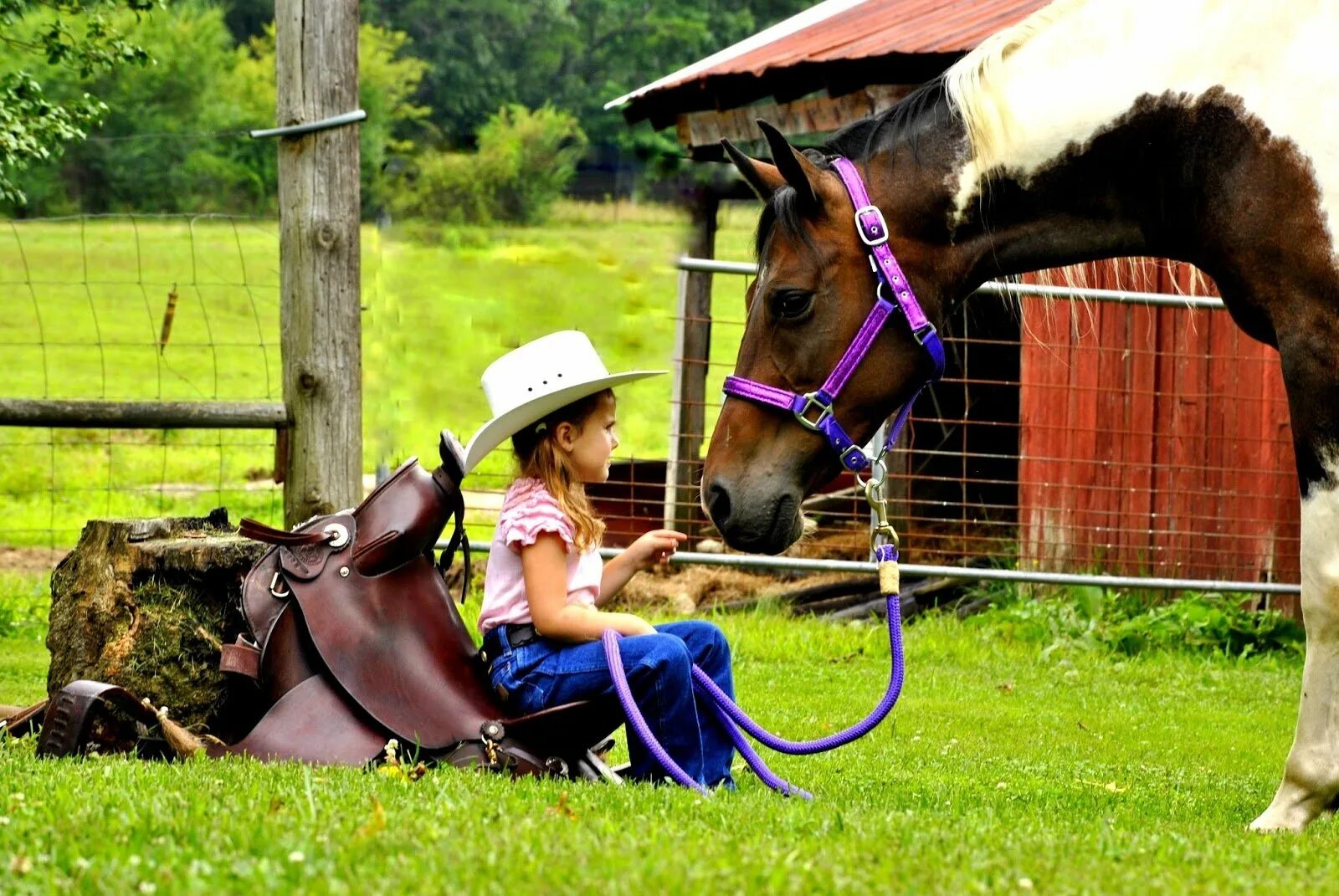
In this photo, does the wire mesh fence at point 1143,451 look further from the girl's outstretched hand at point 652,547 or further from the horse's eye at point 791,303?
the horse's eye at point 791,303

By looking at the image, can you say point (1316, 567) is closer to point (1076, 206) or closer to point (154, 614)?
point (1076, 206)

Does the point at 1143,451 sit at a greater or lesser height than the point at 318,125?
lesser

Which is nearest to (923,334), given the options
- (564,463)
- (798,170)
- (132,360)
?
(798,170)

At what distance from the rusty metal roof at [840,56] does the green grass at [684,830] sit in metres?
3.75

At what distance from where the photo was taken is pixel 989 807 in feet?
12.1

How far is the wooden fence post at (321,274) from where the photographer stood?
5.59m

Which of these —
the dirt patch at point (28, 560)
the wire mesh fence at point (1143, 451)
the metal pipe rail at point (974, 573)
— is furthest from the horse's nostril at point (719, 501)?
the dirt patch at point (28, 560)

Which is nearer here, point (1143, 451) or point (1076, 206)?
point (1076, 206)

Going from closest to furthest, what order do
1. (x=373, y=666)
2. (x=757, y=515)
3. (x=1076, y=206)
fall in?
(x=757, y=515)
(x=373, y=666)
(x=1076, y=206)

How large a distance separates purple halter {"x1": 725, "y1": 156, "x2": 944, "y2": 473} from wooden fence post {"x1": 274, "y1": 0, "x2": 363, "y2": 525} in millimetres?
2332

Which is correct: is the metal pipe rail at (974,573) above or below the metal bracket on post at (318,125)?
below

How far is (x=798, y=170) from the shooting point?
3697 millimetres

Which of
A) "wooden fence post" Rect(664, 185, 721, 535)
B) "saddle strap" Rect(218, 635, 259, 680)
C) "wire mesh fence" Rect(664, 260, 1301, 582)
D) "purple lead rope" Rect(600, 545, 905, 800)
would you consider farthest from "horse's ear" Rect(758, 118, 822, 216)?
"wire mesh fence" Rect(664, 260, 1301, 582)

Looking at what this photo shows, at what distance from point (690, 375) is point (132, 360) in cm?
1412
